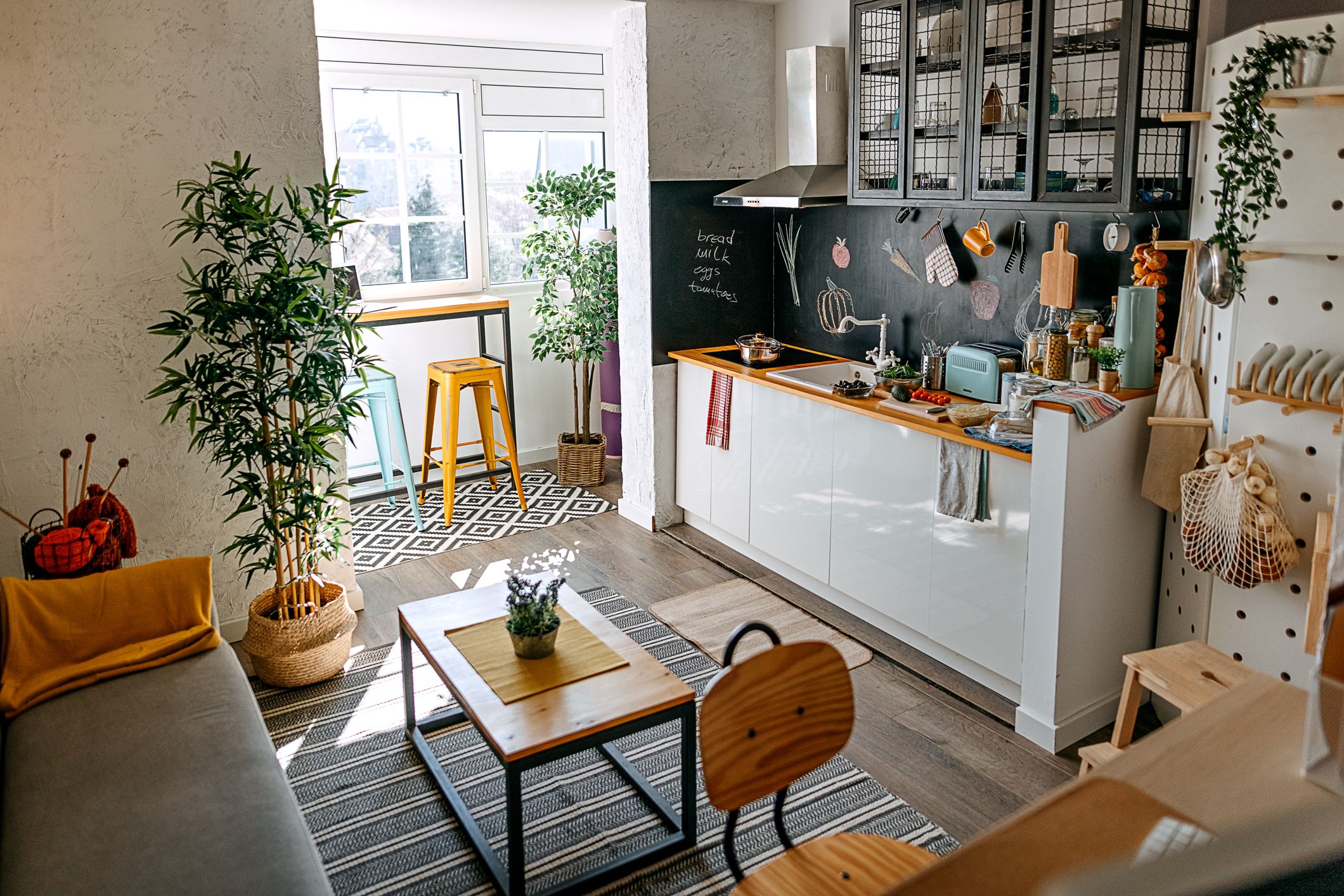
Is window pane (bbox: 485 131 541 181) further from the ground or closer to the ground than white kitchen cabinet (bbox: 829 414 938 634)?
further from the ground

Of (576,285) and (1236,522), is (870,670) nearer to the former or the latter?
(1236,522)

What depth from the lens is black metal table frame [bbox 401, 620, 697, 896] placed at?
2365 mm

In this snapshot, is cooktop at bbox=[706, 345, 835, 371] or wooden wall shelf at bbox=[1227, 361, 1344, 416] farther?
cooktop at bbox=[706, 345, 835, 371]

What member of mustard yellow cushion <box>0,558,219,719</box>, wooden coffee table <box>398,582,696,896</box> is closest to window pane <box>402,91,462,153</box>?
mustard yellow cushion <box>0,558,219,719</box>

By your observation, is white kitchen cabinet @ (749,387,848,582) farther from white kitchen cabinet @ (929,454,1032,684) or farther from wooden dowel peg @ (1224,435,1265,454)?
wooden dowel peg @ (1224,435,1265,454)

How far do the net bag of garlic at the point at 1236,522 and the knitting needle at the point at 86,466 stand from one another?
3273 mm

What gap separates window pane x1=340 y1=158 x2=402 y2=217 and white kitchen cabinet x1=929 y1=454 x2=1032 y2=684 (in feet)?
11.9

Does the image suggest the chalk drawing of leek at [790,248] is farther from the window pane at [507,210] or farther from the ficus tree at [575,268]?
the window pane at [507,210]

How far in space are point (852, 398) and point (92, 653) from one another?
2646 millimetres

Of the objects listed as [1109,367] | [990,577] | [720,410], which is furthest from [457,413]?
[1109,367]

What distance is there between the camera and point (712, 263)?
4.90 m

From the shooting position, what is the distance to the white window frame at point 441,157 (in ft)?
17.2

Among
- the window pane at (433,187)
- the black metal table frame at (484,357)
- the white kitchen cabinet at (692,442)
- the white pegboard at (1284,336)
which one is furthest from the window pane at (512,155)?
the white pegboard at (1284,336)

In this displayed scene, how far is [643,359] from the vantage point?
4.95 meters
